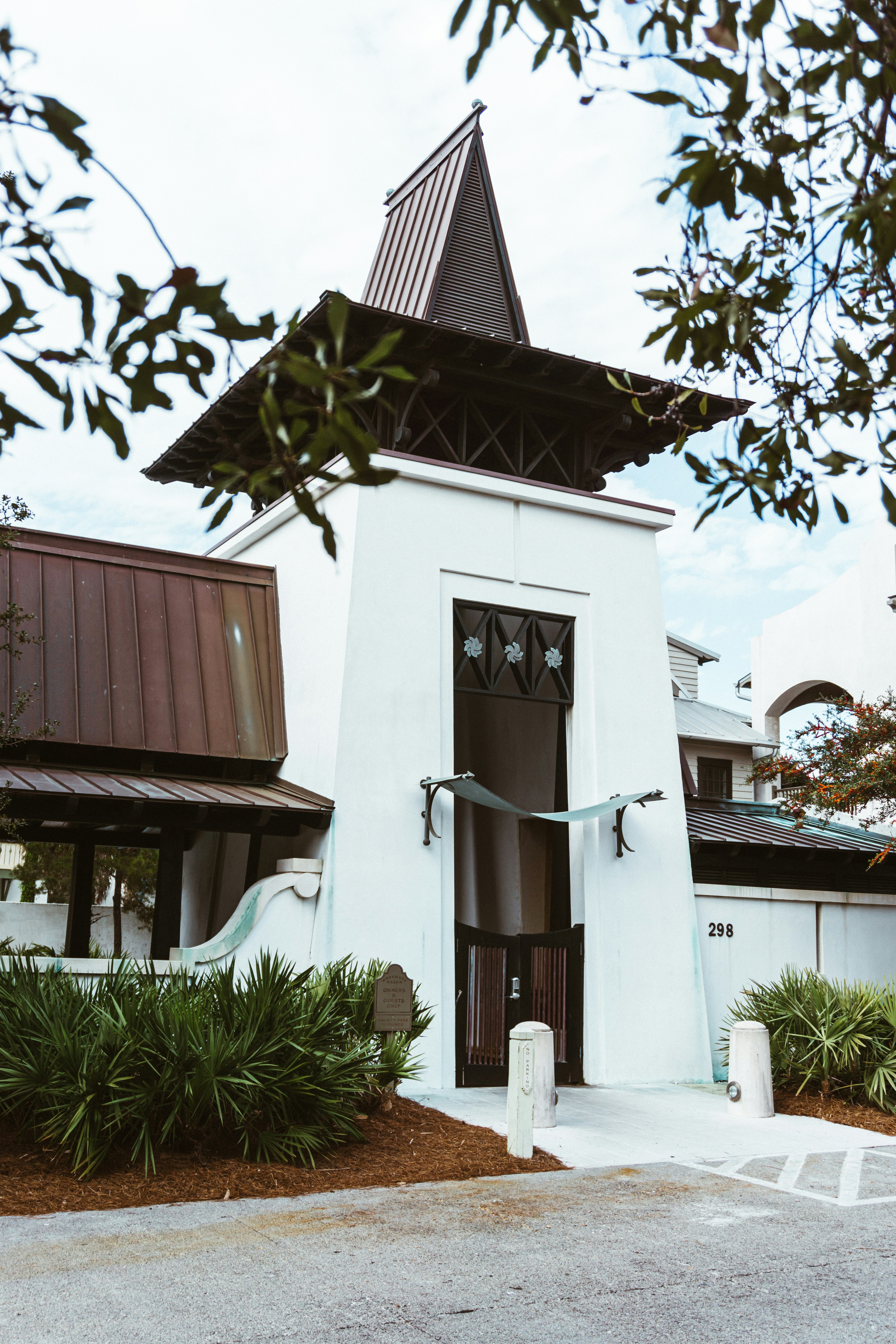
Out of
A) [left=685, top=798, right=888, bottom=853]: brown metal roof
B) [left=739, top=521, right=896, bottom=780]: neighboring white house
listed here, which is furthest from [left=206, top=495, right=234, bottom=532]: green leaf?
[left=739, top=521, right=896, bottom=780]: neighboring white house

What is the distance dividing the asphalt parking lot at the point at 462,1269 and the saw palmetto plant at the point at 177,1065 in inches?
33.4

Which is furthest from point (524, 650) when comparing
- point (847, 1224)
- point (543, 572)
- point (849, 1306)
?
point (849, 1306)

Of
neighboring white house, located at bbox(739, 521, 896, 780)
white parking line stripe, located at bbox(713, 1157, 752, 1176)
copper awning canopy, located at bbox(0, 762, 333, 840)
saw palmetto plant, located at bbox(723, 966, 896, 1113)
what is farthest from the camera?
neighboring white house, located at bbox(739, 521, 896, 780)

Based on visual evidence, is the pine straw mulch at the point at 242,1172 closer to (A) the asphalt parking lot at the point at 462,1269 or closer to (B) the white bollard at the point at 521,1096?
(B) the white bollard at the point at 521,1096

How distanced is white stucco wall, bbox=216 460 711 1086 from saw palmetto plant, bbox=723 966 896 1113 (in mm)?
1551

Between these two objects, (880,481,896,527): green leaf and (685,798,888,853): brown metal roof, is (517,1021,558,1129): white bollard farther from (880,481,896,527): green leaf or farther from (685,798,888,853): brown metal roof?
(880,481,896,527): green leaf

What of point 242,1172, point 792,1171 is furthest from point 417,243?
point 242,1172

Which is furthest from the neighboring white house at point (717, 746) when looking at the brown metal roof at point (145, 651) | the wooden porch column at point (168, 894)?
the wooden porch column at point (168, 894)

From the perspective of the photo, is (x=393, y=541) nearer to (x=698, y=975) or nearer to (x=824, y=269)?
(x=698, y=975)

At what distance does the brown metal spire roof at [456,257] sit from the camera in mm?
17078

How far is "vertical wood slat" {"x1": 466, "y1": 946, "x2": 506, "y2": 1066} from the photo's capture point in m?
13.6

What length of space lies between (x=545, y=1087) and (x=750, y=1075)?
2.60m

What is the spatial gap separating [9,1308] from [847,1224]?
5369mm

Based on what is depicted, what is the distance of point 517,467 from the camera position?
15.8 meters
